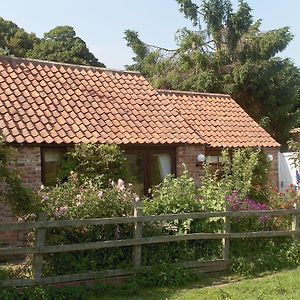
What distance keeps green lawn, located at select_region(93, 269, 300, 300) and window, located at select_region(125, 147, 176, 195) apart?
541cm

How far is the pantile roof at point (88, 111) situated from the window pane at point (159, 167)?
0.70 m

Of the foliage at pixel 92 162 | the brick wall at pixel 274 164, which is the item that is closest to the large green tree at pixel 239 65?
the brick wall at pixel 274 164

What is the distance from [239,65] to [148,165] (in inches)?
557

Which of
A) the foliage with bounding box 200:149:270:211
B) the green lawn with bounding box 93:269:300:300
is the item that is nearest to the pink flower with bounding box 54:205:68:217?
the green lawn with bounding box 93:269:300:300

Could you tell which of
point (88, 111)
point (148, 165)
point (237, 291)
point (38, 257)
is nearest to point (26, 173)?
point (88, 111)

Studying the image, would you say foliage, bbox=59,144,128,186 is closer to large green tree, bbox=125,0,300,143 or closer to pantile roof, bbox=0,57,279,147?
pantile roof, bbox=0,57,279,147

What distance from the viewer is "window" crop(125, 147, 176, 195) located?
12.7 metres

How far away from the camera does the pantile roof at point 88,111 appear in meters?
11.5

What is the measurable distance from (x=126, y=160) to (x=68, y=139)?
1.57 meters

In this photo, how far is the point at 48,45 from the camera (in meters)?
41.3

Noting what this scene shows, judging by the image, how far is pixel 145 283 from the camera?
752cm

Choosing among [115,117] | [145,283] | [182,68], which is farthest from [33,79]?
Answer: [182,68]

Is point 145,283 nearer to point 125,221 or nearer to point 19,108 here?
point 125,221

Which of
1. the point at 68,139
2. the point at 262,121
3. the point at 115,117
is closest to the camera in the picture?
the point at 68,139
